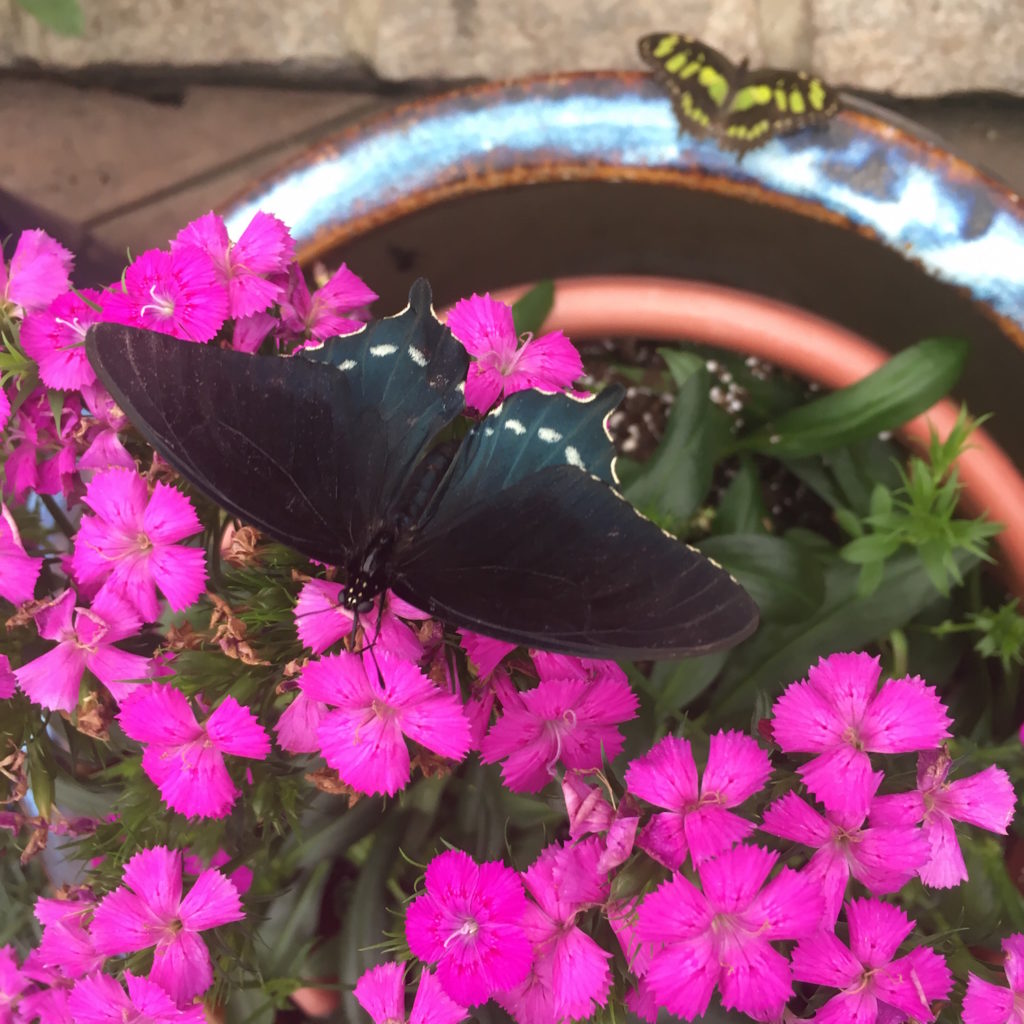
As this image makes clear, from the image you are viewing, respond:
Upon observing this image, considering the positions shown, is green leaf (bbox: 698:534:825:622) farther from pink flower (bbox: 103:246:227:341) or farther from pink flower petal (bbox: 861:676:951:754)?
pink flower (bbox: 103:246:227:341)

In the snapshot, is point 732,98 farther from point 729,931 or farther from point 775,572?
point 729,931

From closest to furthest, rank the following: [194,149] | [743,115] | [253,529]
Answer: [253,529] → [743,115] → [194,149]

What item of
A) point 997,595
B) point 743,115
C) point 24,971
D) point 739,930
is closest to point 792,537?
point 997,595

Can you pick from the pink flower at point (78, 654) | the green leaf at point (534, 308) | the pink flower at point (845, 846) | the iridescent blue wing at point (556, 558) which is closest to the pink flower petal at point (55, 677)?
the pink flower at point (78, 654)

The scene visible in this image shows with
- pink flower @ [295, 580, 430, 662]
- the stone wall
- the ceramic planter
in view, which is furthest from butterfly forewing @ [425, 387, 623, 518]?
the stone wall

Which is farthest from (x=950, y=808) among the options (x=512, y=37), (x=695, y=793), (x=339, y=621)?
(x=512, y=37)

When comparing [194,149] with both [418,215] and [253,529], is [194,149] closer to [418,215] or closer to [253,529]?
[418,215]
